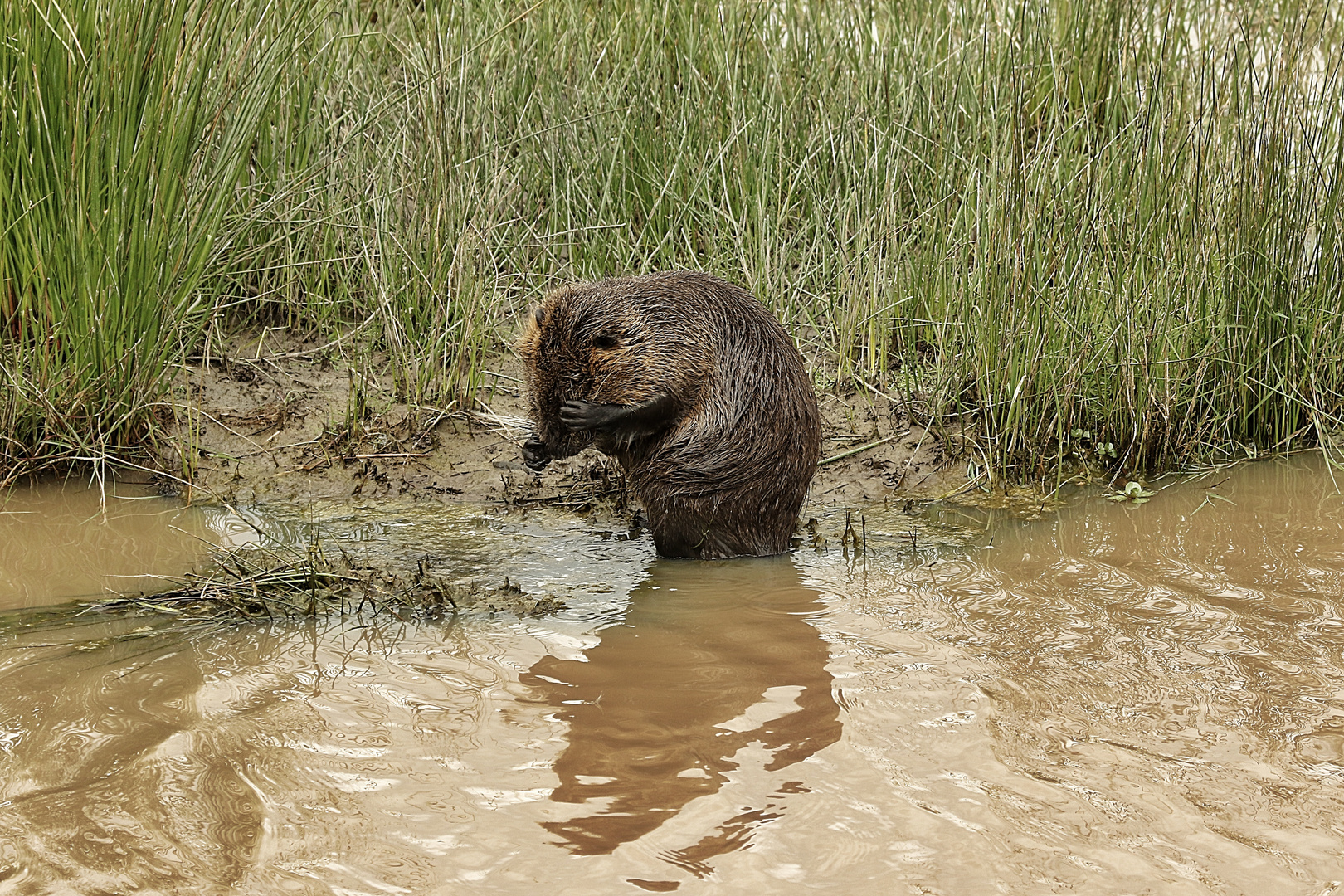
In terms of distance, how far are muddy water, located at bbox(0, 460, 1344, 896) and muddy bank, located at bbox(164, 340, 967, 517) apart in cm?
77

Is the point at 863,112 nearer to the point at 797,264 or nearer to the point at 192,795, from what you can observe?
the point at 797,264

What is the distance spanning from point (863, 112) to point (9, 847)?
5.26 metres

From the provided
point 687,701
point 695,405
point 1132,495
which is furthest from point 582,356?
point 1132,495

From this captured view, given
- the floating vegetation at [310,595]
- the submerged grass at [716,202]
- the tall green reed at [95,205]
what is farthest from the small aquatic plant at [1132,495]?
the tall green reed at [95,205]

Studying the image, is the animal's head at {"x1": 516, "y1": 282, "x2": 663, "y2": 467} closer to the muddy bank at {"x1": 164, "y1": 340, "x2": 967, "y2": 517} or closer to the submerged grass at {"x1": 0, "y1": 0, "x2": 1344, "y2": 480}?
the muddy bank at {"x1": 164, "y1": 340, "x2": 967, "y2": 517}

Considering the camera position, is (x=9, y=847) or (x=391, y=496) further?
(x=391, y=496)

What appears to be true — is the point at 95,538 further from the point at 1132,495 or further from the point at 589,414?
the point at 1132,495

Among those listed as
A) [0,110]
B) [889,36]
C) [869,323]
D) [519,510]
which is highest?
[889,36]

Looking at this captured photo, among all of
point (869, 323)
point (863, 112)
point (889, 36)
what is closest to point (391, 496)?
point (869, 323)

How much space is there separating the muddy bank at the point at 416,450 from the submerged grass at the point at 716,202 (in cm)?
17

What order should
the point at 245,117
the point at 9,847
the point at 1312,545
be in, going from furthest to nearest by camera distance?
the point at 245,117 → the point at 1312,545 → the point at 9,847

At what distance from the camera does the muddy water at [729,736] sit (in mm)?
2404

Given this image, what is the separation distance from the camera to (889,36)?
268 inches

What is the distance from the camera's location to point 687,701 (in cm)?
318
